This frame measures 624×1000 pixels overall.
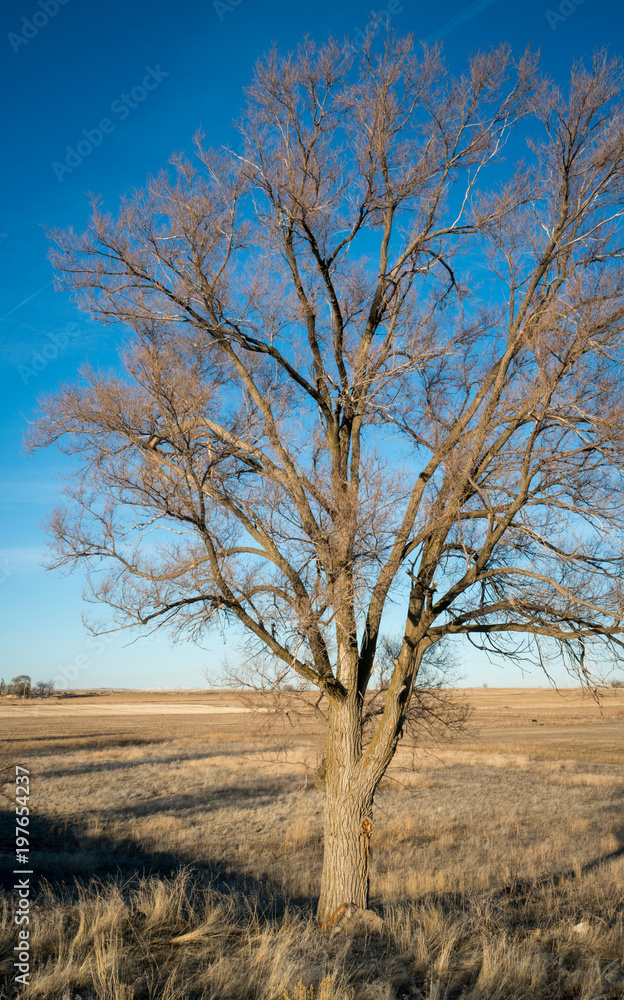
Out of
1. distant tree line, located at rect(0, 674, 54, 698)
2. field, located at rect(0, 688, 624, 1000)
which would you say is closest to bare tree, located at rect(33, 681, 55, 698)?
distant tree line, located at rect(0, 674, 54, 698)

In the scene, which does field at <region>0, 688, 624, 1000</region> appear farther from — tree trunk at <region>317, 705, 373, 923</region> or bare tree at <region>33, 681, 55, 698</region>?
bare tree at <region>33, 681, 55, 698</region>

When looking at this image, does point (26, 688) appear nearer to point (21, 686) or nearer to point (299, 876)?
→ point (21, 686)

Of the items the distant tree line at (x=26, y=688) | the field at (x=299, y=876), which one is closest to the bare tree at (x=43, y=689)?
the distant tree line at (x=26, y=688)

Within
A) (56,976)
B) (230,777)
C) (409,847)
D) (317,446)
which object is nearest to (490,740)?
(230,777)

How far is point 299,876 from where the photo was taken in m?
12.3

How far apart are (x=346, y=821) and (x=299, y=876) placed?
→ 6.49 meters

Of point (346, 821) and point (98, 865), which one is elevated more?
point (346, 821)

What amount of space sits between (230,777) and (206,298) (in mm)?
23977

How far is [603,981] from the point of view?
493cm

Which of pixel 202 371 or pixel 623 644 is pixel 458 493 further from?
pixel 202 371

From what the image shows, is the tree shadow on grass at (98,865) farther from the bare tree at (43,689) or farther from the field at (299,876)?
the bare tree at (43,689)

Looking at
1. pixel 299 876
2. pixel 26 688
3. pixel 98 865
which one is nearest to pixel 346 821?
pixel 299 876

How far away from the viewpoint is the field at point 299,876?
15.3ft

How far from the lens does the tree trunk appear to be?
6.88 m
